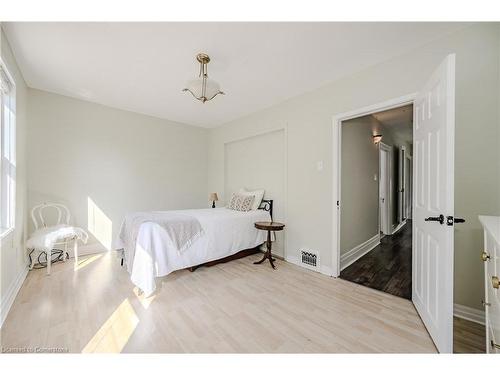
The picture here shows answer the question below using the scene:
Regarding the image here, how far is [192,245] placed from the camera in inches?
102

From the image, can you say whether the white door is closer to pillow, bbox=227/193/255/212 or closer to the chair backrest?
pillow, bbox=227/193/255/212

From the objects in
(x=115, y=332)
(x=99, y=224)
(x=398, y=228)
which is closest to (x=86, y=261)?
(x=99, y=224)

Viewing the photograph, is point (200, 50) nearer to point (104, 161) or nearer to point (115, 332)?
point (115, 332)

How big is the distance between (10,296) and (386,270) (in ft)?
13.6

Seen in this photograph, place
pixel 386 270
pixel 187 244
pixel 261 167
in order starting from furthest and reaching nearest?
1. pixel 261 167
2. pixel 386 270
3. pixel 187 244

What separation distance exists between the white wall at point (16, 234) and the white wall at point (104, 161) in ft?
1.20

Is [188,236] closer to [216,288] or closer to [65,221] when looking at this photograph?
[216,288]

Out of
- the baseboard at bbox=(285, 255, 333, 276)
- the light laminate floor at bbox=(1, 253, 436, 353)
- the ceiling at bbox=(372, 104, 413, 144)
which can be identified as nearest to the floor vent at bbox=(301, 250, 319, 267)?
the baseboard at bbox=(285, 255, 333, 276)

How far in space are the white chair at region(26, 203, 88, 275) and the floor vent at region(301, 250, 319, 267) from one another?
3030 millimetres

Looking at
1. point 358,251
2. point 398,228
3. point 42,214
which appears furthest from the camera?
point 398,228

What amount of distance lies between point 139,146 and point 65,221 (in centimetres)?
164

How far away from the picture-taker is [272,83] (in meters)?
2.76
